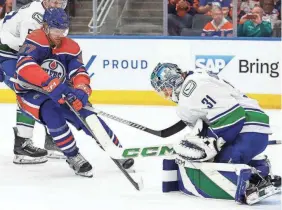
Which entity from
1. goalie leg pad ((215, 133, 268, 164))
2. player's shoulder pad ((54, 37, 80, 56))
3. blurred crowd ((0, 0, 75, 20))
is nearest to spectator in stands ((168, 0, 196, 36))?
blurred crowd ((0, 0, 75, 20))

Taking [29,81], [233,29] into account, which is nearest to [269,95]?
[233,29]

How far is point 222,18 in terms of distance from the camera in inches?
303

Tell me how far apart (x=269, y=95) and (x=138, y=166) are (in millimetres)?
2715

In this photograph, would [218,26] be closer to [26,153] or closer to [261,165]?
[26,153]

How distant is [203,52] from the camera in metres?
7.59

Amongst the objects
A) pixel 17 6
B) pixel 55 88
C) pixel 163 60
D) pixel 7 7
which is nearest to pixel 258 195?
pixel 55 88

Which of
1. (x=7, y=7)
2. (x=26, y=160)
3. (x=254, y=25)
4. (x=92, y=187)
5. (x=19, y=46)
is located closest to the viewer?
(x=92, y=187)

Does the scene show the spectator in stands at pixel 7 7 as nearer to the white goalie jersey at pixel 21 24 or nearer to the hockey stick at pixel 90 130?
the white goalie jersey at pixel 21 24

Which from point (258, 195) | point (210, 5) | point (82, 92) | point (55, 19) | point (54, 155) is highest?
point (55, 19)

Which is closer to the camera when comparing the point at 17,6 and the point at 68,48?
the point at 68,48

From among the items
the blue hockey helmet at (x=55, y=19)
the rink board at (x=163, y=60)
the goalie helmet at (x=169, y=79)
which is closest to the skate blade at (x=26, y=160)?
the blue hockey helmet at (x=55, y=19)

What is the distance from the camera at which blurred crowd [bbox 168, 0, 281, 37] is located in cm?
760

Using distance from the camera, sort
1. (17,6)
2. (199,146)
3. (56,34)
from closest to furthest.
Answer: (199,146), (56,34), (17,6)

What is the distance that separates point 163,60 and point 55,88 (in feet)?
9.75
